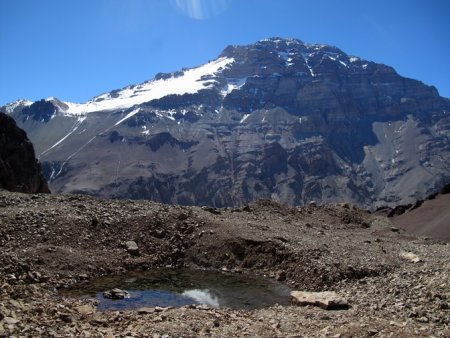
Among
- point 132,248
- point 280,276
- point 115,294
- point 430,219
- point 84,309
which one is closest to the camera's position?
point 84,309

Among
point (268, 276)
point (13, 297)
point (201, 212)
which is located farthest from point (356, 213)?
point (13, 297)

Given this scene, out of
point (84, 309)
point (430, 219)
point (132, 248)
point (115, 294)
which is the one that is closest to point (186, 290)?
point (115, 294)

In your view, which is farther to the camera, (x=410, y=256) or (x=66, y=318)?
(x=410, y=256)

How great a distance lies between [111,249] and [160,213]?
5343mm

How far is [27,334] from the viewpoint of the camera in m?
12.0

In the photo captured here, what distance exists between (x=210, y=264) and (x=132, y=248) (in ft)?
15.8

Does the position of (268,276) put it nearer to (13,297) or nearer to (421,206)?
(13,297)

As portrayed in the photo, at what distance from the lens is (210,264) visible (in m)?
28.4

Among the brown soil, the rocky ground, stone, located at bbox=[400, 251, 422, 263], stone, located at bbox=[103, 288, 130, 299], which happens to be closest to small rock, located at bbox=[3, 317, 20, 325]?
the rocky ground

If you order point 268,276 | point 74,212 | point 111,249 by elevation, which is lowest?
point 268,276

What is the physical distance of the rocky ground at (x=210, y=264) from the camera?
15.0 m

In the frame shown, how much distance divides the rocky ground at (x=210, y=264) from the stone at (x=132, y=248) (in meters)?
0.13

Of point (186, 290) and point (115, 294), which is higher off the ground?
point (115, 294)

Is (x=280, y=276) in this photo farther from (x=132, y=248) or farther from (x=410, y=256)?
(x=132, y=248)
